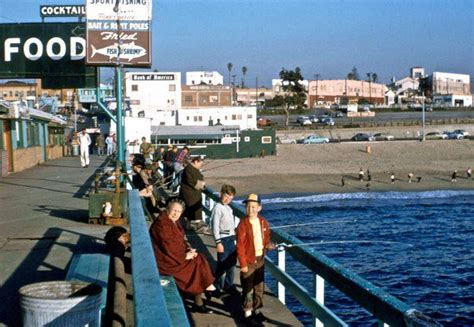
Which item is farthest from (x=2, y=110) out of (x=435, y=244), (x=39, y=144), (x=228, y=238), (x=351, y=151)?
(x=351, y=151)

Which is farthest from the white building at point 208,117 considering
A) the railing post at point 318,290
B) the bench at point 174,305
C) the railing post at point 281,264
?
the bench at point 174,305

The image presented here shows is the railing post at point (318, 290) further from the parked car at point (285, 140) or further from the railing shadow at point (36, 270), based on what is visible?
the parked car at point (285, 140)

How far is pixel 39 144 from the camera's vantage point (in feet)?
135

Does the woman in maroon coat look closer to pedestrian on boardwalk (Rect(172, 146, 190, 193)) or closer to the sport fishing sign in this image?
pedestrian on boardwalk (Rect(172, 146, 190, 193))

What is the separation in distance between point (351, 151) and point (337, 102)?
10339 cm

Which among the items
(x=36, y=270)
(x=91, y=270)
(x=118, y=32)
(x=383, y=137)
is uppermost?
(x=118, y=32)

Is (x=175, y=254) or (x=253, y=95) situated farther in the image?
(x=253, y=95)

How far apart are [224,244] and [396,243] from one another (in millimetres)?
6106

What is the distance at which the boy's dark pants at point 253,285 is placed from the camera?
816 cm

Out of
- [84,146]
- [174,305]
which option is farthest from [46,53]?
[174,305]

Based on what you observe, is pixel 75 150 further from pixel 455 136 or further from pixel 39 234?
pixel 455 136

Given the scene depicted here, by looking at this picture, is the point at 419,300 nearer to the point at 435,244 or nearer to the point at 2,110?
the point at 435,244

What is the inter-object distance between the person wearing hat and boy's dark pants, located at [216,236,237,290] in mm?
922

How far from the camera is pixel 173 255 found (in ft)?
26.2
